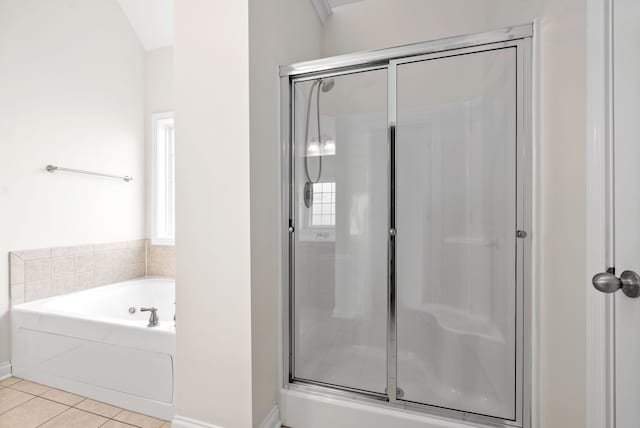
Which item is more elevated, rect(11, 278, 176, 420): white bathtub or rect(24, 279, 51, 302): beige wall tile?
rect(24, 279, 51, 302): beige wall tile

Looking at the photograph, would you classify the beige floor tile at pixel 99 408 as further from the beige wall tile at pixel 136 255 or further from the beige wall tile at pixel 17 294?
the beige wall tile at pixel 136 255

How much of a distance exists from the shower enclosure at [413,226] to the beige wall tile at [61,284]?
6.17 feet

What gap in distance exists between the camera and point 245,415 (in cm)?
135

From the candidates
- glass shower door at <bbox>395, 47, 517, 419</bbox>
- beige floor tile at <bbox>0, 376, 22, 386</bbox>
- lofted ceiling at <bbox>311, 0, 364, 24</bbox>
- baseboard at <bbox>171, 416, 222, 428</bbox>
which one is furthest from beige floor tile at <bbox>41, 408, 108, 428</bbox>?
lofted ceiling at <bbox>311, 0, 364, 24</bbox>

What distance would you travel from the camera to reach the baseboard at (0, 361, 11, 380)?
1.97 metres

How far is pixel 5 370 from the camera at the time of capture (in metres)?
1.99

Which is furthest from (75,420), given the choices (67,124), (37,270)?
(67,124)

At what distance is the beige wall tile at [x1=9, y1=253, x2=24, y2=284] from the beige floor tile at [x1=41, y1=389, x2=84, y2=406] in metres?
0.76

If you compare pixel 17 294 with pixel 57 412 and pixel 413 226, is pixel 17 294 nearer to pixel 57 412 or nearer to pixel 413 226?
pixel 57 412

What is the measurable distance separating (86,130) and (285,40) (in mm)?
1893

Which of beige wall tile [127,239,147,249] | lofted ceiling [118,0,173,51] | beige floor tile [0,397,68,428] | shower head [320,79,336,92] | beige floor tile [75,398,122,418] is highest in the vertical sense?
lofted ceiling [118,0,173,51]

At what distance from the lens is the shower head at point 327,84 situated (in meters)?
1.63

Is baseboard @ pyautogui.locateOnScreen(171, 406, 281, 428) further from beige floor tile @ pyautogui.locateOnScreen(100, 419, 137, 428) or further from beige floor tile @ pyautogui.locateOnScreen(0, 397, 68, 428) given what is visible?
beige floor tile @ pyautogui.locateOnScreen(0, 397, 68, 428)

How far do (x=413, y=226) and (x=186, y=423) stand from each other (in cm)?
144
